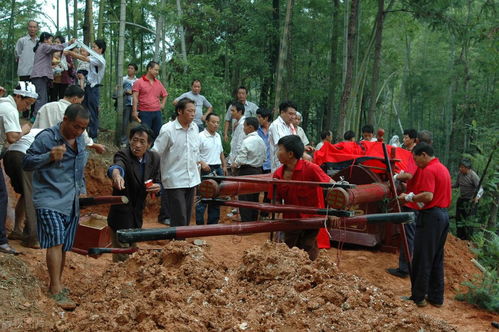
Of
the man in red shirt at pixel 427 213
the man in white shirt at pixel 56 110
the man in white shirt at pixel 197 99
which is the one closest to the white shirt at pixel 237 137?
the man in white shirt at pixel 197 99

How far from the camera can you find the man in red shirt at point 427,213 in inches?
228

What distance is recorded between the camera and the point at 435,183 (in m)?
5.82

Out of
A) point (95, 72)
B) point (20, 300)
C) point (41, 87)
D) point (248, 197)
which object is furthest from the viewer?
point (95, 72)

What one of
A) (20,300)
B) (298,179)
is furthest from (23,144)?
(298,179)

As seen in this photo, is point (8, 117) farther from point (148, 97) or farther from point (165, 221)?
point (148, 97)

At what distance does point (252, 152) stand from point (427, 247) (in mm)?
3044

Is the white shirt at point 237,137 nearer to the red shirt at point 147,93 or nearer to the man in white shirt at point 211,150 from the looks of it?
the man in white shirt at point 211,150

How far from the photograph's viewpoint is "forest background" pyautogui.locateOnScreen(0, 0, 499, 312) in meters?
Result: 12.9

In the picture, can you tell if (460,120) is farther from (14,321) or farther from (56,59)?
(14,321)

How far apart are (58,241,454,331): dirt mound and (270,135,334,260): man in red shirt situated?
92cm

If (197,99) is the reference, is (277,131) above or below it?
below

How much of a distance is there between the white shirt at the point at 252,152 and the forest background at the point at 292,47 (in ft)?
10.9

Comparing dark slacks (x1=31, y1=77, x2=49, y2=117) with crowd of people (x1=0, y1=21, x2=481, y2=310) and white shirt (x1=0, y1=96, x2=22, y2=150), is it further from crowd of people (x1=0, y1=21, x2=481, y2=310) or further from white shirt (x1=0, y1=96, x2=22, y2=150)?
white shirt (x1=0, y1=96, x2=22, y2=150)

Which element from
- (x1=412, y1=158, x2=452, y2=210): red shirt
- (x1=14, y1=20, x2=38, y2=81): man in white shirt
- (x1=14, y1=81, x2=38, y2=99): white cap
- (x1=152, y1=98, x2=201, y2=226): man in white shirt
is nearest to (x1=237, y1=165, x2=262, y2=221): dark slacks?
(x1=152, y1=98, x2=201, y2=226): man in white shirt
